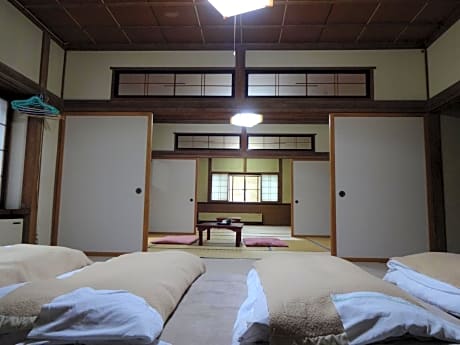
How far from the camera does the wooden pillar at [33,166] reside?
11.8 feet

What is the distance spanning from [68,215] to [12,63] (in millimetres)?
1866

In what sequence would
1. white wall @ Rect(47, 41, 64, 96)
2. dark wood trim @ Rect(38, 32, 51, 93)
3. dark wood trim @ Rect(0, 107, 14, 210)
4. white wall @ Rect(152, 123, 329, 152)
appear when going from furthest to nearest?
white wall @ Rect(152, 123, 329, 152) < white wall @ Rect(47, 41, 64, 96) < dark wood trim @ Rect(38, 32, 51, 93) < dark wood trim @ Rect(0, 107, 14, 210)

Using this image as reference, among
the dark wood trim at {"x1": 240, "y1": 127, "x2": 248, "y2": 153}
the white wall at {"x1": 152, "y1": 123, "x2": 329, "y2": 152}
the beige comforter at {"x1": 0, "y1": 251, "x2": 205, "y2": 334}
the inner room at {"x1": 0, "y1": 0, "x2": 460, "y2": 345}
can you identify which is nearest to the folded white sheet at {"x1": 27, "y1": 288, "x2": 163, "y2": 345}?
the beige comforter at {"x1": 0, "y1": 251, "x2": 205, "y2": 334}

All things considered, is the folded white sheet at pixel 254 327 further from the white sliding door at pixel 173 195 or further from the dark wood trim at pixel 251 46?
the white sliding door at pixel 173 195

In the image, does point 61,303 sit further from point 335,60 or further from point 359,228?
point 335,60

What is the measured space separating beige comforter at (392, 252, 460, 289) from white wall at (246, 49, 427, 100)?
9.56 feet

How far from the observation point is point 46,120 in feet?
12.7

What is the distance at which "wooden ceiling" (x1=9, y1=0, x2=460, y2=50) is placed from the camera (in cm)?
333

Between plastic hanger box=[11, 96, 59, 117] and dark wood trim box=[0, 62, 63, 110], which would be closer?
dark wood trim box=[0, 62, 63, 110]

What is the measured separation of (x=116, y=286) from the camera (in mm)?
1000

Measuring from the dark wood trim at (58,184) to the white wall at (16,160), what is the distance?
18.9 inches

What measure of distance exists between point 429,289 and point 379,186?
9.11 ft

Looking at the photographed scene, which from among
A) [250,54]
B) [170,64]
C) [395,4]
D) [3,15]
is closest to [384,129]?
[395,4]

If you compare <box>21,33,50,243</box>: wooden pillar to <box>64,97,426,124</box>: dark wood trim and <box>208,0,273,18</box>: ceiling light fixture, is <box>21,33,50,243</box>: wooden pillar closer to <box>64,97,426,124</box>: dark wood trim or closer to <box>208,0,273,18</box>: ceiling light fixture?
<box>64,97,426,124</box>: dark wood trim
